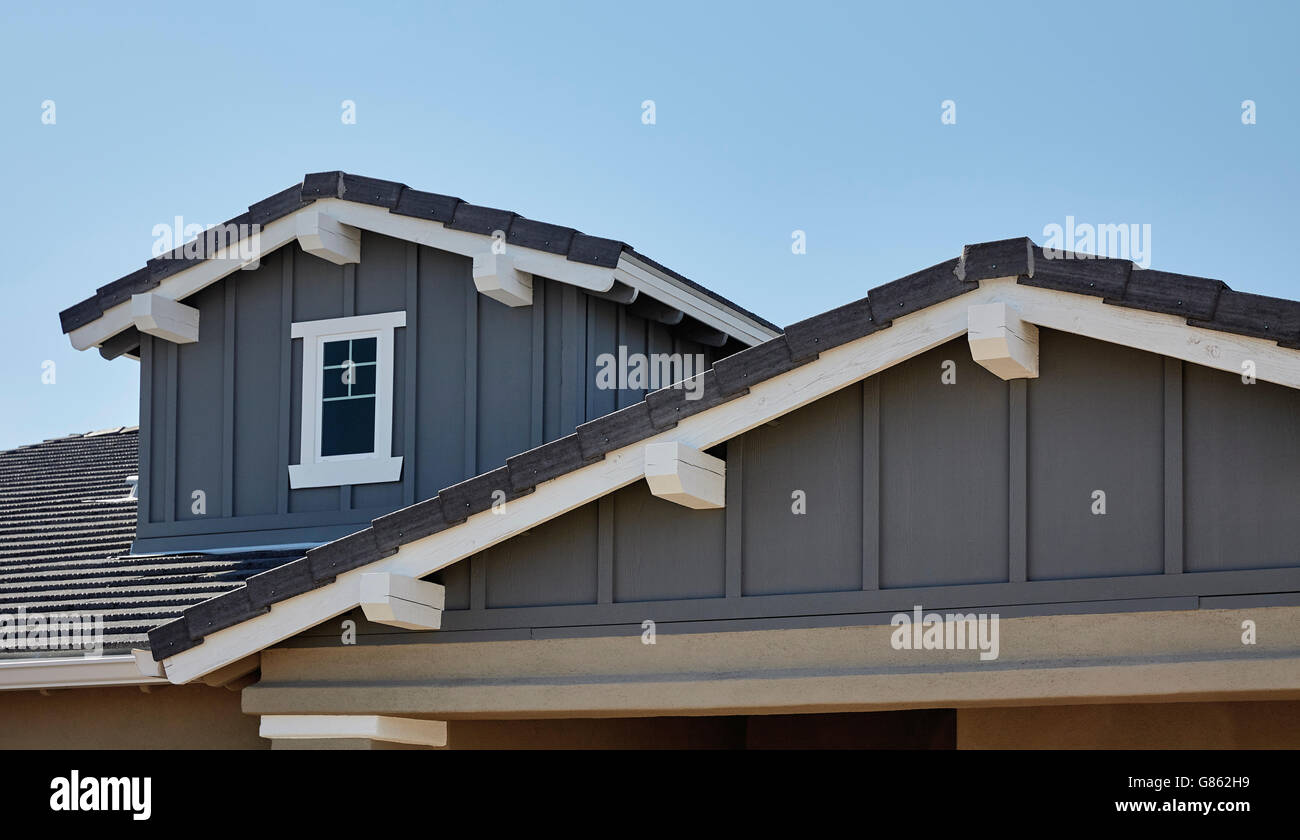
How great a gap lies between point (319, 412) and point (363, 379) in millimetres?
391

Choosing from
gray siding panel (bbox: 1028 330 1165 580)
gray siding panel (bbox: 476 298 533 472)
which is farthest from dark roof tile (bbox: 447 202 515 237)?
gray siding panel (bbox: 1028 330 1165 580)

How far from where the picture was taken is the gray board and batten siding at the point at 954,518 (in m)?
6.81

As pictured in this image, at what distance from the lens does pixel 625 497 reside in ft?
26.7

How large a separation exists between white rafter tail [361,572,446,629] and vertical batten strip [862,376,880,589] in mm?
2412

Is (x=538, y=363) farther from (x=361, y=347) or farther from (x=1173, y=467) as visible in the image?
(x=1173, y=467)

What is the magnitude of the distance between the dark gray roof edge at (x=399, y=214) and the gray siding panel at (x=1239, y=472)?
421cm

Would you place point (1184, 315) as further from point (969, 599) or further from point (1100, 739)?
point (1100, 739)

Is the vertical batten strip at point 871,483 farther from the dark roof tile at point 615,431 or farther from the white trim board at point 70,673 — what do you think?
the white trim board at point 70,673

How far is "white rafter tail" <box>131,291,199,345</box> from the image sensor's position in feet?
36.7

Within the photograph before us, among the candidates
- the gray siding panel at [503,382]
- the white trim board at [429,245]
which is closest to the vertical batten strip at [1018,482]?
the white trim board at [429,245]

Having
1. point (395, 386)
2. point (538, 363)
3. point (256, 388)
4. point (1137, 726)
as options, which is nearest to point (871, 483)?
point (1137, 726)
